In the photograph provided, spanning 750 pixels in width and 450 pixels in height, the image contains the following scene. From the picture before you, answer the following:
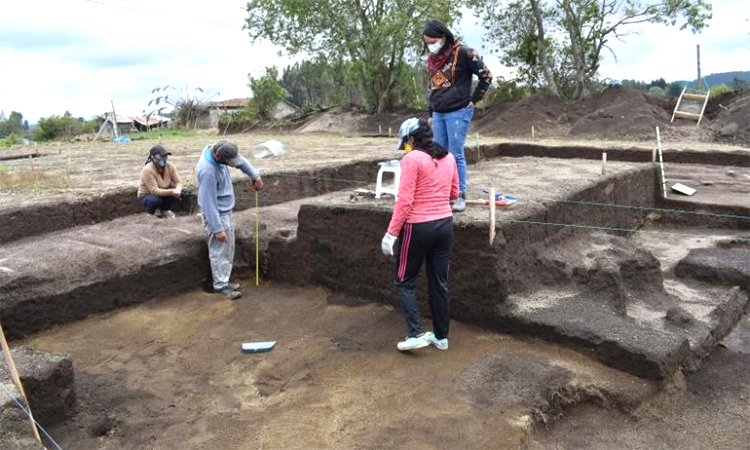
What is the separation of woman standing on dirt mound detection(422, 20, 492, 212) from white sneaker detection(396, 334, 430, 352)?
1.33 metres

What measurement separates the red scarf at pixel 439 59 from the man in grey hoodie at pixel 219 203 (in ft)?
6.41

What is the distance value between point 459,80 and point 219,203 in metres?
2.60

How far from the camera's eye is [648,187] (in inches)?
350

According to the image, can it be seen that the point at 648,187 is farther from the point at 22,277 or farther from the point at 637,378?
the point at 22,277

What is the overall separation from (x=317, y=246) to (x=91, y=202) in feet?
11.1

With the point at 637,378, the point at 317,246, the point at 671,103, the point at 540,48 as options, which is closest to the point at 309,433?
the point at 637,378

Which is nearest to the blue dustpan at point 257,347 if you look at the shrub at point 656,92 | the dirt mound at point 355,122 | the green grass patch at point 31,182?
the green grass patch at point 31,182

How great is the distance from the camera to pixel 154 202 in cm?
744

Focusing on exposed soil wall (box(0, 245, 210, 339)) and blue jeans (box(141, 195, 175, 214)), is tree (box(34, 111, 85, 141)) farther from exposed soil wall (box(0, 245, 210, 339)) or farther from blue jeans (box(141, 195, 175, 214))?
exposed soil wall (box(0, 245, 210, 339))

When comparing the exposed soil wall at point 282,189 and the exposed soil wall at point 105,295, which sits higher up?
the exposed soil wall at point 282,189

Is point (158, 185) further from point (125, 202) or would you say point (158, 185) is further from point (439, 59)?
point (439, 59)

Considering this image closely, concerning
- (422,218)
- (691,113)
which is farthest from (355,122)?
(422,218)

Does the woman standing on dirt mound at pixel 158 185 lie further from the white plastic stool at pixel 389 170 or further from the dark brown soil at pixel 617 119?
the dark brown soil at pixel 617 119

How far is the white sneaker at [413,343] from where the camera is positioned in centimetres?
431
